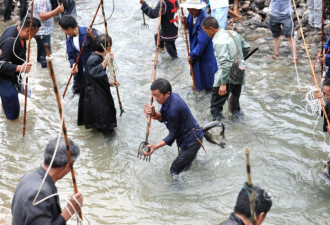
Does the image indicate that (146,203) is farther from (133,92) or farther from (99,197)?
(133,92)

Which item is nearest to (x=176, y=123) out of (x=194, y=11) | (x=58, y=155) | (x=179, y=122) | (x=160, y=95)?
(x=179, y=122)

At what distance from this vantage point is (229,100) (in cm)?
757

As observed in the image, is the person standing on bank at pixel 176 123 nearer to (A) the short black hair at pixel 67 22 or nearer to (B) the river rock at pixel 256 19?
(A) the short black hair at pixel 67 22

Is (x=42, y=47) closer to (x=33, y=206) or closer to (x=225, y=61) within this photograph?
(x=225, y=61)

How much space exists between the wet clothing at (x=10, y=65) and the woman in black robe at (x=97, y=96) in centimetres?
105

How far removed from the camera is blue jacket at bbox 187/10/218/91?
7.64 metres

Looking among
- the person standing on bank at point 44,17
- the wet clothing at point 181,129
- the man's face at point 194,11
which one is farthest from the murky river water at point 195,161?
the man's face at point 194,11

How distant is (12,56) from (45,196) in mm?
4032

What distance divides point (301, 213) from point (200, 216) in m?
1.20

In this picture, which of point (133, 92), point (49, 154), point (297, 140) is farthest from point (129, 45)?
point (49, 154)

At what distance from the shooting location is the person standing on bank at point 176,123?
5.34 m

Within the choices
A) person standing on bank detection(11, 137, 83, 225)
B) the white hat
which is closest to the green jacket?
the white hat

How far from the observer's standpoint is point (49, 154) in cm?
344

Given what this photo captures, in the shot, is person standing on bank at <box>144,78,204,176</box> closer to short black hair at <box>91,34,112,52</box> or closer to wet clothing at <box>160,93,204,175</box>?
wet clothing at <box>160,93,204,175</box>
